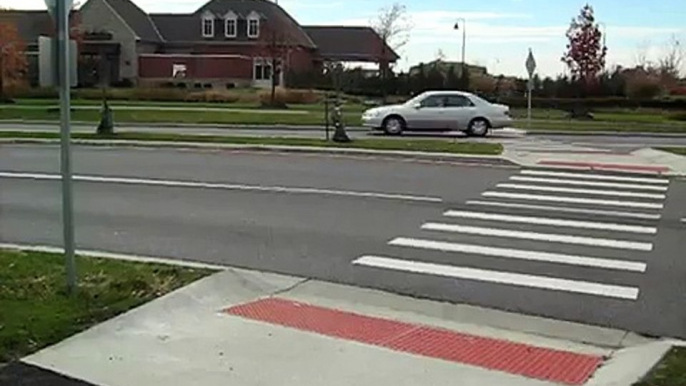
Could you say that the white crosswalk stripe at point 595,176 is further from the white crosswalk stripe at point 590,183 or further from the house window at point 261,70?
the house window at point 261,70

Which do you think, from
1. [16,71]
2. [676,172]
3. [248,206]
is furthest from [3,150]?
[16,71]

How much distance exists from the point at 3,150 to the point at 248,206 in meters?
10.9

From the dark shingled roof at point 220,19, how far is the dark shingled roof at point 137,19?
3.78ft

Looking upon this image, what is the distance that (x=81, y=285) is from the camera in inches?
323

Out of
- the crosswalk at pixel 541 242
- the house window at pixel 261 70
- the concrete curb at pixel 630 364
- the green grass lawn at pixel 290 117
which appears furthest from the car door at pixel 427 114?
the house window at pixel 261 70

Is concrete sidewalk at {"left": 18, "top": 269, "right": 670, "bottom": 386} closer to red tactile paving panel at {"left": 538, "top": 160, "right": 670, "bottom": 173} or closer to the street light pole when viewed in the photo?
the street light pole

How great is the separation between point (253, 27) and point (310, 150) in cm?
5582

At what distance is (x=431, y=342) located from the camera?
23.0 feet

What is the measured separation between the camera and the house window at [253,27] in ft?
251

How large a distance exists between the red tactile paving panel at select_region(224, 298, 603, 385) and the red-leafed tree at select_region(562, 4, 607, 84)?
49.2 metres

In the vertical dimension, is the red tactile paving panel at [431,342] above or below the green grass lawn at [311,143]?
below

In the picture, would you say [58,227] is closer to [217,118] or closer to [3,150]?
[3,150]

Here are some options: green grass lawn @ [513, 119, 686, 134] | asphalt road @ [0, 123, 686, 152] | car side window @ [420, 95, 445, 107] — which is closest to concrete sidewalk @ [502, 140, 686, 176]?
asphalt road @ [0, 123, 686, 152]

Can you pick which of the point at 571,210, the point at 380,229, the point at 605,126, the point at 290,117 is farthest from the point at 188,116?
the point at 380,229
